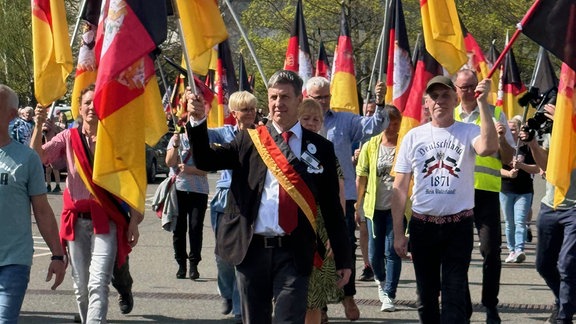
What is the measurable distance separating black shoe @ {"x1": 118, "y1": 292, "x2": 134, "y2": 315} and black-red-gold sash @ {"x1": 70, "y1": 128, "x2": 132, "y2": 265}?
1492 mm

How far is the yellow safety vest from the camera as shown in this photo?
9656 millimetres

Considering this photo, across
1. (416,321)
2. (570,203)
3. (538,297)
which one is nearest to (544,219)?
(570,203)

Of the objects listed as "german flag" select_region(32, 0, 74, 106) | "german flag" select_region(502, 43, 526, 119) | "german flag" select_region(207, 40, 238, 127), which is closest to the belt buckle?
"german flag" select_region(32, 0, 74, 106)

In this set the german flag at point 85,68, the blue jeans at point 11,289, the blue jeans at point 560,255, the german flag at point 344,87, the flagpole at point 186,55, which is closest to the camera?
the blue jeans at point 11,289

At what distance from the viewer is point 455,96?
8172 millimetres

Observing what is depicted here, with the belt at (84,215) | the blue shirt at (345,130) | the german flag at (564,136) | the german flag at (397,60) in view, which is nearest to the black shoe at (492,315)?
the german flag at (564,136)

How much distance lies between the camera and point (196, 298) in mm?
11320

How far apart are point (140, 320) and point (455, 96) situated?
3516 mm

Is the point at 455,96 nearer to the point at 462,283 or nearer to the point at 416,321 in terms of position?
the point at 462,283

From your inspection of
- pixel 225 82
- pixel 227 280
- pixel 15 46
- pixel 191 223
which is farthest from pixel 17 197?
pixel 15 46

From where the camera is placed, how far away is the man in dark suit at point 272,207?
6.65m

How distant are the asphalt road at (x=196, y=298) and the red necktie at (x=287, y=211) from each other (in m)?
3.51

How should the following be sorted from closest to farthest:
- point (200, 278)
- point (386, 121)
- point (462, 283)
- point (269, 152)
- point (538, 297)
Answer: point (269, 152), point (462, 283), point (386, 121), point (538, 297), point (200, 278)

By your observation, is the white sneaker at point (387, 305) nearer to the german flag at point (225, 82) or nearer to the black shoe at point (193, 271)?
the black shoe at point (193, 271)
